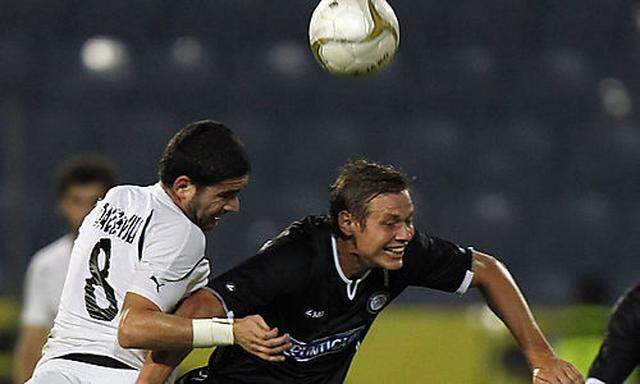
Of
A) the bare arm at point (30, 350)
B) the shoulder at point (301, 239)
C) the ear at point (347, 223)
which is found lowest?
the bare arm at point (30, 350)

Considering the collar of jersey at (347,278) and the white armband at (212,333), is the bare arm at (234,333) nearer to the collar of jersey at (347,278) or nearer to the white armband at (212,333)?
the white armband at (212,333)

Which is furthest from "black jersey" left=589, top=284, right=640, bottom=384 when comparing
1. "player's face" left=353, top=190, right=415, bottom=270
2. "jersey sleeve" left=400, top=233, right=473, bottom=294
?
"player's face" left=353, top=190, right=415, bottom=270

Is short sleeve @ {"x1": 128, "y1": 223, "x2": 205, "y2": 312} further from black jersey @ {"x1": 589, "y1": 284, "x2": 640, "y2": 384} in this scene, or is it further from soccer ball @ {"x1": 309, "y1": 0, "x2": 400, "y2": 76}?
black jersey @ {"x1": 589, "y1": 284, "x2": 640, "y2": 384}

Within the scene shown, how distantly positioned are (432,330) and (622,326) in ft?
7.96

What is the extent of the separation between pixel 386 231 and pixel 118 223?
79 cm

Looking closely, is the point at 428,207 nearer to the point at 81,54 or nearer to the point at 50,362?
the point at 81,54

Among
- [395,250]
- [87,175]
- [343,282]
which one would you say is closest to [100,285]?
[343,282]

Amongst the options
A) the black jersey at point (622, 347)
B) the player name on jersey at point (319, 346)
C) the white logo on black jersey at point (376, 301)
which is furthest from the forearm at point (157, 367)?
the black jersey at point (622, 347)

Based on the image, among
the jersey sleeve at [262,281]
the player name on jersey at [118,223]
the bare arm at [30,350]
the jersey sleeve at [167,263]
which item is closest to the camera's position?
the jersey sleeve at [167,263]

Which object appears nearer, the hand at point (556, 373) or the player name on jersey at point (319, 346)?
the hand at point (556, 373)

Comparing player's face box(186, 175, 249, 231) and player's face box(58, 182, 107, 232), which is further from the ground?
player's face box(186, 175, 249, 231)

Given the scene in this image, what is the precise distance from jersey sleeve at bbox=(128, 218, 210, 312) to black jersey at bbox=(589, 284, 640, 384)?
1432 mm

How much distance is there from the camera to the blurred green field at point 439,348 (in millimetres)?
6461

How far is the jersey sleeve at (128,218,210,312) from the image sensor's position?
11.4 feet
